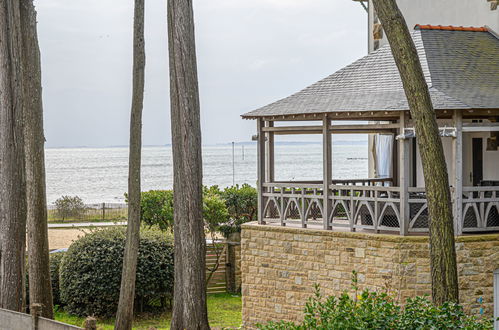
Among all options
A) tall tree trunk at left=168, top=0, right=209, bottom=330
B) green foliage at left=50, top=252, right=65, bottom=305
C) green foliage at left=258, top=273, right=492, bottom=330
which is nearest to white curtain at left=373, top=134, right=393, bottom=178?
tall tree trunk at left=168, top=0, right=209, bottom=330

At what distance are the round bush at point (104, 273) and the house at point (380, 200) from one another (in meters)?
3.53

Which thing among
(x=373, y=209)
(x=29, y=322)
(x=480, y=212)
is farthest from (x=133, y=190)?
(x=480, y=212)

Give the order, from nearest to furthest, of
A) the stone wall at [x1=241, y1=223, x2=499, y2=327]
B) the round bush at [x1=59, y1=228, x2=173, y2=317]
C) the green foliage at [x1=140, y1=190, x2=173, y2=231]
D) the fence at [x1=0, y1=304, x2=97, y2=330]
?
the fence at [x1=0, y1=304, x2=97, y2=330]
the stone wall at [x1=241, y1=223, x2=499, y2=327]
the round bush at [x1=59, y1=228, x2=173, y2=317]
the green foliage at [x1=140, y1=190, x2=173, y2=231]

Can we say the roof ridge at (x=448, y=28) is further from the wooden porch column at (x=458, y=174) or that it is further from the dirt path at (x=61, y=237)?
the dirt path at (x=61, y=237)

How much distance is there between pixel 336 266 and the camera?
610 inches

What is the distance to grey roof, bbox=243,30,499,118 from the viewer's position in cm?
1505

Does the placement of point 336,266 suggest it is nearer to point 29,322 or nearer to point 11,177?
point 11,177

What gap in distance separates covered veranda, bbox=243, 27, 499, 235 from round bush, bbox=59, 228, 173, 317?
371 centimetres

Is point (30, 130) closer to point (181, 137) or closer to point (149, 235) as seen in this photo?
point (181, 137)

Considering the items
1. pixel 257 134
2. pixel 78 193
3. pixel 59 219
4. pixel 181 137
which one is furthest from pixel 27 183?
pixel 78 193

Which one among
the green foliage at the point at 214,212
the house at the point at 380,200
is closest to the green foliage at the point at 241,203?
the green foliage at the point at 214,212

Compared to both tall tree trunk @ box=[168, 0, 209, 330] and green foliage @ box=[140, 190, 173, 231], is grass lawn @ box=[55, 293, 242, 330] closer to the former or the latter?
green foliage @ box=[140, 190, 173, 231]

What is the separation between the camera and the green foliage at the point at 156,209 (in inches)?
970

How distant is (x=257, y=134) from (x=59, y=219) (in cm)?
3303
